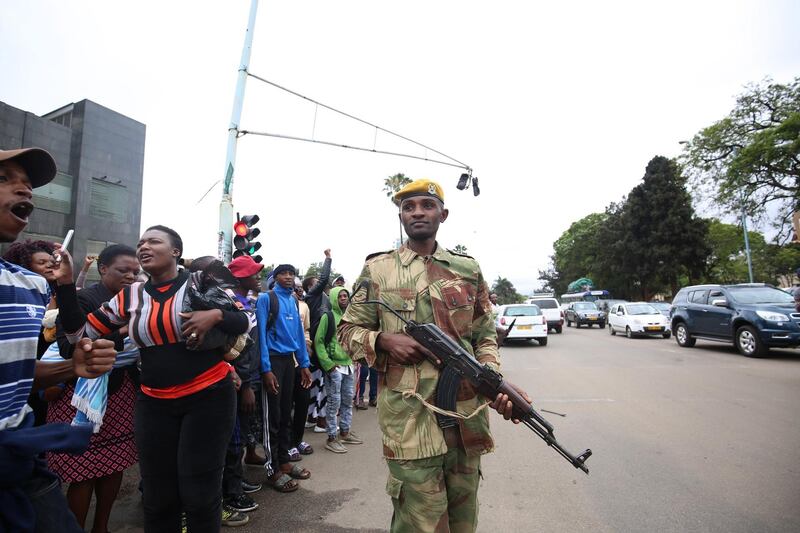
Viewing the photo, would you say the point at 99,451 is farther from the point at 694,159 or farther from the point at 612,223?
the point at 612,223

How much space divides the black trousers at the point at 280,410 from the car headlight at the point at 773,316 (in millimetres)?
11164

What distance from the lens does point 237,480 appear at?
11.0 ft

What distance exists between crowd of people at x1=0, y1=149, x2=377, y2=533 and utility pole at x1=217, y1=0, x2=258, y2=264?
3.24 metres

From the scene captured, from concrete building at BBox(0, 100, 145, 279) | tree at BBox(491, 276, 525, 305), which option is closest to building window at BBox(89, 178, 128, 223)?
concrete building at BBox(0, 100, 145, 279)

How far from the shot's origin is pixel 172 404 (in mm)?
2320

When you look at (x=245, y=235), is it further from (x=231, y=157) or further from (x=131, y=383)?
(x=131, y=383)

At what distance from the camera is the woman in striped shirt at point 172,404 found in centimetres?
231

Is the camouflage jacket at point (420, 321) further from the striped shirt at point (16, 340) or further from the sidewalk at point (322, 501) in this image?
the sidewalk at point (322, 501)

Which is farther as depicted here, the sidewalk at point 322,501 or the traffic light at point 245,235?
the traffic light at point 245,235

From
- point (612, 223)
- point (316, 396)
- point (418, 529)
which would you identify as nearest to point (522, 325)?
point (316, 396)

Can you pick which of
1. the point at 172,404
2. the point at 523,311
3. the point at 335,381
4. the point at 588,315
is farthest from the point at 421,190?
the point at 588,315

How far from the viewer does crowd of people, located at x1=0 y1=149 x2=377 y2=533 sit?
132cm

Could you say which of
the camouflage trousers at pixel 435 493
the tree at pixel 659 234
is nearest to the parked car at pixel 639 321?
the camouflage trousers at pixel 435 493

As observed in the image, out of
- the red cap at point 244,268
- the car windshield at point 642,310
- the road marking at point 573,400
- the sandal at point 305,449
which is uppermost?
the red cap at point 244,268
